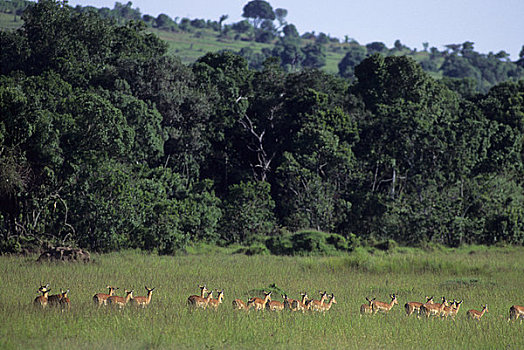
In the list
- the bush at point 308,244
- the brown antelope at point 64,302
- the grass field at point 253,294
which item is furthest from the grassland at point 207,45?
the brown antelope at point 64,302

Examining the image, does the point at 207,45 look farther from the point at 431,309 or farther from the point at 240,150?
the point at 431,309

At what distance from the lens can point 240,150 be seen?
120 ft

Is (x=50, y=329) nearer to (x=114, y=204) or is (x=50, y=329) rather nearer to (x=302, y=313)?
(x=302, y=313)

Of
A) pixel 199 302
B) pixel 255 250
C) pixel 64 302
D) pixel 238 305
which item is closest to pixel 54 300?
pixel 64 302

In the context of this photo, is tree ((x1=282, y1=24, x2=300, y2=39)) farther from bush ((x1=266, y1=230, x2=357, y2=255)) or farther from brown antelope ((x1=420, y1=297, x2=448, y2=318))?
brown antelope ((x1=420, y1=297, x2=448, y2=318))

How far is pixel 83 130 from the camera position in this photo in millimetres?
26047

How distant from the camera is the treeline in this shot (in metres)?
92.0

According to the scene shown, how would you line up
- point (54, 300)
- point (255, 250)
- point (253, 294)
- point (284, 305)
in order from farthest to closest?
point (255, 250) < point (253, 294) < point (284, 305) < point (54, 300)

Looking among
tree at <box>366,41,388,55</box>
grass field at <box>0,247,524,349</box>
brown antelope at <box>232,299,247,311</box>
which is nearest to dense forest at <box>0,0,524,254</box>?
grass field at <box>0,247,524,349</box>

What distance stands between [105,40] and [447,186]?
1825cm

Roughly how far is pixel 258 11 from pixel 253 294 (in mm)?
125261

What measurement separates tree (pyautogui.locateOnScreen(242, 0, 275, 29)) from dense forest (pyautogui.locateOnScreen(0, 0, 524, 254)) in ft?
336

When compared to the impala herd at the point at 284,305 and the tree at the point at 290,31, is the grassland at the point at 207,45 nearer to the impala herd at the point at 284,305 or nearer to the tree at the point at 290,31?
the tree at the point at 290,31

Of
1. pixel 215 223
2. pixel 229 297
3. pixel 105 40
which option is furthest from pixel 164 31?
pixel 229 297
